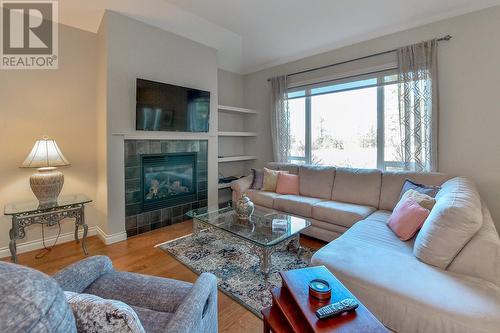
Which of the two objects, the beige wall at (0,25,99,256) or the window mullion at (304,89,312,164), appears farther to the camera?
the window mullion at (304,89,312,164)

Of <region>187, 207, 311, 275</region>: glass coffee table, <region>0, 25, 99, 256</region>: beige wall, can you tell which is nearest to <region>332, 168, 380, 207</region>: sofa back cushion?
<region>187, 207, 311, 275</region>: glass coffee table

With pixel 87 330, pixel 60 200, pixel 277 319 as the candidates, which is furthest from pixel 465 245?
pixel 60 200

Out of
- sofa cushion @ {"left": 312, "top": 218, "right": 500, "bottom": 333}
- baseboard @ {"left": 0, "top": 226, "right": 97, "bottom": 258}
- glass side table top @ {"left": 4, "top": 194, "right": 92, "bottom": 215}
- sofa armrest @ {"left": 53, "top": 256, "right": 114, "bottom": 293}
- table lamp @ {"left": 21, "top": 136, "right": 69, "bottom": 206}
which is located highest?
table lamp @ {"left": 21, "top": 136, "right": 69, "bottom": 206}

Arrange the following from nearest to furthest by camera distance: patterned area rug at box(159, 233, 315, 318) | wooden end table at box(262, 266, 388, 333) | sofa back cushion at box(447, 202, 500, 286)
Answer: wooden end table at box(262, 266, 388, 333) → sofa back cushion at box(447, 202, 500, 286) → patterned area rug at box(159, 233, 315, 318)

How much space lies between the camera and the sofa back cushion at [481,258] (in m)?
1.35

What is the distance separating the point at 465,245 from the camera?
1.47 metres

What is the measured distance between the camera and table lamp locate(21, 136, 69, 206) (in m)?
2.50

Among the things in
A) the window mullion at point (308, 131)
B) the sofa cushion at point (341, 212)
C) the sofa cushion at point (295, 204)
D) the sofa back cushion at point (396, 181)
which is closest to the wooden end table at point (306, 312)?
the sofa cushion at point (341, 212)

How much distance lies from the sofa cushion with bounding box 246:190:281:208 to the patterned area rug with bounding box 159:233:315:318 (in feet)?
2.45

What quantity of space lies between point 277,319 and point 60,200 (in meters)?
2.76

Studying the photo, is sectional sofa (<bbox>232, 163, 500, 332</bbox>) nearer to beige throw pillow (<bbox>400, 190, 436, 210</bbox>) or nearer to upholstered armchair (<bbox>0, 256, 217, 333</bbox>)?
beige throw pillow (<bbox>400, 190, 436, 210</bbox>)

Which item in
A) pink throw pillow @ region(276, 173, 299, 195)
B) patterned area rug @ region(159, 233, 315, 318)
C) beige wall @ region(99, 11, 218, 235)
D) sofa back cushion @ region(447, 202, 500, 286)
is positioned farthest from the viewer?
pink throw pillow @ region(276, 173, 299, 195)

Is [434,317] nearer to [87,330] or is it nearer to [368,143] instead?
[87,330]

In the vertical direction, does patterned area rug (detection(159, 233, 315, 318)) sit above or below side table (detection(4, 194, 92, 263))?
below
